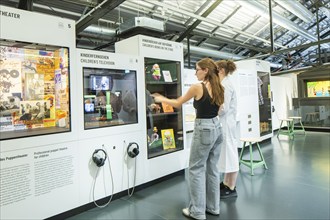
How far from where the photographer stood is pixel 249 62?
240 inches

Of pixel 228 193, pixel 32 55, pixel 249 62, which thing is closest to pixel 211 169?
pixel 228 193

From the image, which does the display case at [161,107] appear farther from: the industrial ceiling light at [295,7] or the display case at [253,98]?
the industrial ceiling light at [295,7]

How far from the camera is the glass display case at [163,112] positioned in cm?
356

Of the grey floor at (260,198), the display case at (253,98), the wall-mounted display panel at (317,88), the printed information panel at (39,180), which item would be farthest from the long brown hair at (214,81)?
the wall-mounted display panel at (317,88)

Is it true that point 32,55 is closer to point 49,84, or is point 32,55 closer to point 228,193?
point 49,84

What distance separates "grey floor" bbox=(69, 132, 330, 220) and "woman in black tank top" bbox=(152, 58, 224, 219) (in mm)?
323

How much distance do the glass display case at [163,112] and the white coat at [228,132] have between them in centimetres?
105

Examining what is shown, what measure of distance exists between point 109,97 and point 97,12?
4.99ft

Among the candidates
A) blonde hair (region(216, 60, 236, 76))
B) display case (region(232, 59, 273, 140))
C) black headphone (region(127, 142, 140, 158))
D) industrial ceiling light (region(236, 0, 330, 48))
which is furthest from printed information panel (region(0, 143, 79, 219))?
display case (region(232, 59, 273, 140))

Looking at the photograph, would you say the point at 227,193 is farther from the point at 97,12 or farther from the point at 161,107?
the point at 97,12

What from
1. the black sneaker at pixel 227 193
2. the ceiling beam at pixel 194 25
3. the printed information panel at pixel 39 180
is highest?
the ceiling beam at pixel 194 25

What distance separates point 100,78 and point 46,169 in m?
1.23

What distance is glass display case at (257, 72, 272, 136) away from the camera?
21.0 ft

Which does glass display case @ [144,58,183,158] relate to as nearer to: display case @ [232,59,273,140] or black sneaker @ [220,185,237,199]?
black sneaker @ [220,185,237,199]
